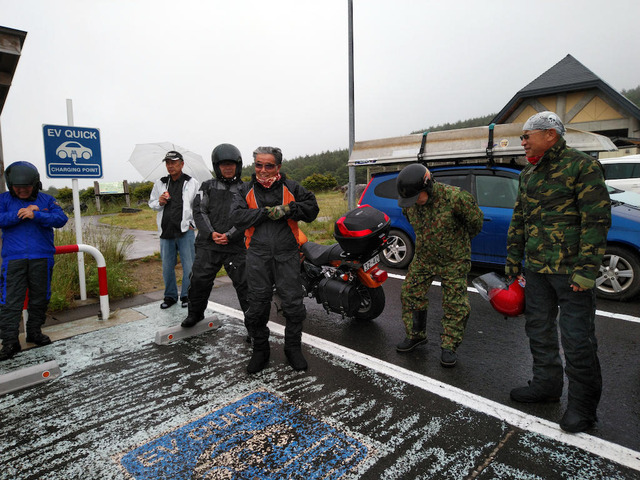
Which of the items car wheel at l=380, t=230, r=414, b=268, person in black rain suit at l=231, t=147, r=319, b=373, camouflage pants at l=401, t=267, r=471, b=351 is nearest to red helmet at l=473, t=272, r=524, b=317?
camouflage pants at l=401, t=267, r=471, b=351

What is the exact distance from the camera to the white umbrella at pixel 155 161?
5137 mm

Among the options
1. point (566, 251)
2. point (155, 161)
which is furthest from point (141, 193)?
point (566, 251)

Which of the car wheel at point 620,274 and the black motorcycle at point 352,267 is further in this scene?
the car wheel at point 620,274

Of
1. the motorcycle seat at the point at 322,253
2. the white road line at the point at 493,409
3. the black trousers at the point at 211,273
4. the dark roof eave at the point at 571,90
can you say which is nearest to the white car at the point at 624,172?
the motorcycle seat at the point at 322,253

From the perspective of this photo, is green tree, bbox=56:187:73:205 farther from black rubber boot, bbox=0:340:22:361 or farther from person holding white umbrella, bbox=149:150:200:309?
black rubber boot, bbox=0:340:22:361

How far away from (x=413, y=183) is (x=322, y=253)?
4.97 ft

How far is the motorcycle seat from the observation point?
4.29 meters

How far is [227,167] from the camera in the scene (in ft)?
13.0

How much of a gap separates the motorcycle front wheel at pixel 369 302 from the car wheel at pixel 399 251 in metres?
2.51

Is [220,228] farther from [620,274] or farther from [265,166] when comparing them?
[620,274]

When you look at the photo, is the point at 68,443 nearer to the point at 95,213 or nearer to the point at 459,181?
the point at 459,181

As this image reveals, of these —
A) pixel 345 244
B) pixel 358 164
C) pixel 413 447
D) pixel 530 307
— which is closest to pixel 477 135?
pixel 358 164

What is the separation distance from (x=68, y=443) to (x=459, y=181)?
19.5ft

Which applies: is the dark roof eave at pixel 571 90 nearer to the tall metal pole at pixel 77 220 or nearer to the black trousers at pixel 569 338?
the black trousers at pixel 569 338
